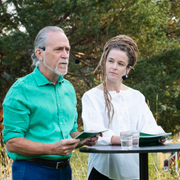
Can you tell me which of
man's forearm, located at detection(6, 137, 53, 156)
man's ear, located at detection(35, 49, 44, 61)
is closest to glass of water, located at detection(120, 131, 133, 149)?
man's forearm, located at detection(6, 137, 53, 156)

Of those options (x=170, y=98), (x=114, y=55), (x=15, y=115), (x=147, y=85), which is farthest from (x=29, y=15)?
(x=15, y=115)

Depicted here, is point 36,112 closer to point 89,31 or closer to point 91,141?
point 91,141

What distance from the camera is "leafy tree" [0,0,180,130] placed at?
8492 mm

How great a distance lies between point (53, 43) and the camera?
85.9 inches

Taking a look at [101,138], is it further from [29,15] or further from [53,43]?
[29,15]

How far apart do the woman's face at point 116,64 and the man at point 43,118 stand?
41 centimetres

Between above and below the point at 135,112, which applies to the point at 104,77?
above

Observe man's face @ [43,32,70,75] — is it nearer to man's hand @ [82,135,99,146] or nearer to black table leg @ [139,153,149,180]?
man's hand @ [82,135,99,146]

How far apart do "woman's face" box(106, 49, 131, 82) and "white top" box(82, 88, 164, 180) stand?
13cm

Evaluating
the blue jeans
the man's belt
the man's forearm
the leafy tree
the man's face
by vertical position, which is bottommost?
the blue jeans

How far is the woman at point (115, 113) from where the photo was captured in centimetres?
235

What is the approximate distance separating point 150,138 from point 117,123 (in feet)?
1.08

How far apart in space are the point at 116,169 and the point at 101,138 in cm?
28

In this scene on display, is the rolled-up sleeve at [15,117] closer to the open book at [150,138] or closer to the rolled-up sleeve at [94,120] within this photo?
the rolled-up sleeve at [94,120]
